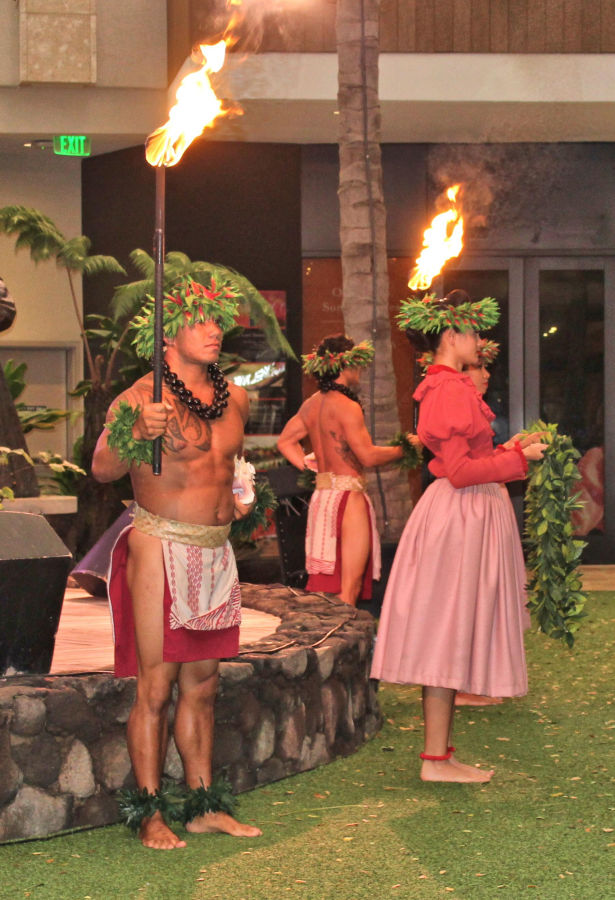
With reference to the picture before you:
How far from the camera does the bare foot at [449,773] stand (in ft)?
17.4

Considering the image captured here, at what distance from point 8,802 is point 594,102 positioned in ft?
29.6

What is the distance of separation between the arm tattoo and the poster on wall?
230 inches

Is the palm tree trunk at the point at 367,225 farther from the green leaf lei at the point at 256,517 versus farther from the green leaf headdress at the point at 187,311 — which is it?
the green leaf headdress at the point at 187,311

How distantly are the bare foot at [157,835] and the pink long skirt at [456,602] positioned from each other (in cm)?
117

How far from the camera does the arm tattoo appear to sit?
7637 millimetres

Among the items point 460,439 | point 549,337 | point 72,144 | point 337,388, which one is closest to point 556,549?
point 460,439

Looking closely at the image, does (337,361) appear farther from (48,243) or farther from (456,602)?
(48,243)

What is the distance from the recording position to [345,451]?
7648 millimetres

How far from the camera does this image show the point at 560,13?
11820mm

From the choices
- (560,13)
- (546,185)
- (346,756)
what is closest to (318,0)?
(560,13)

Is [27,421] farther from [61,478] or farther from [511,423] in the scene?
[511,423]

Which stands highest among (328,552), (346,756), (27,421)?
(27,421)

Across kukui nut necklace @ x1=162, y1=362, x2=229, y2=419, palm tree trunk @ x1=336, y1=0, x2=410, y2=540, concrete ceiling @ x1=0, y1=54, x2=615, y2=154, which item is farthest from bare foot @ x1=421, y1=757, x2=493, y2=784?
concrete ceiling @ x1=0, y1=54, x2=615, y2=154

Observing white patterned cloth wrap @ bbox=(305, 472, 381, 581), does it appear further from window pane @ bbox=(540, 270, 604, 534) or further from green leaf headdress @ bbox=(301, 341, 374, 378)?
window pane @ bbox=(540, 270, 604, 534)
